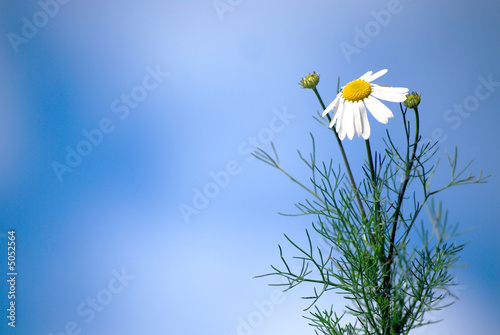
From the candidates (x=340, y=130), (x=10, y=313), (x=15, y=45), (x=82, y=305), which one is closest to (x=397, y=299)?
(x=340, y=130)

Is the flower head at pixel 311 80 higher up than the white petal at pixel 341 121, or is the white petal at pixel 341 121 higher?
the flower head at pixel 311 80

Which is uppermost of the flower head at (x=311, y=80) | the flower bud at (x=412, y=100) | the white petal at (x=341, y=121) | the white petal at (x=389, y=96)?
the flower head at (x=311, y=80)

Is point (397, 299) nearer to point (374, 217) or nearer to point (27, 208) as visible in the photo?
point (374, 217)

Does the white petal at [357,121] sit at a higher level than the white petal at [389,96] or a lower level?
lower

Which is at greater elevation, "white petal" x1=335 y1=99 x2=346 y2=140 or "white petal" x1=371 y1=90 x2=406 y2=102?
"white petal" x1=371 y1=90 x2=406 y2=102

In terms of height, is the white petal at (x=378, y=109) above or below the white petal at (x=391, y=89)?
below

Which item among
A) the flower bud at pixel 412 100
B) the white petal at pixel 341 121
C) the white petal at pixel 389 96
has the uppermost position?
the flower bud at pixel 412 100

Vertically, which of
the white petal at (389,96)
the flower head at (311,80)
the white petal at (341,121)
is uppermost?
the flower head at (311,80)
